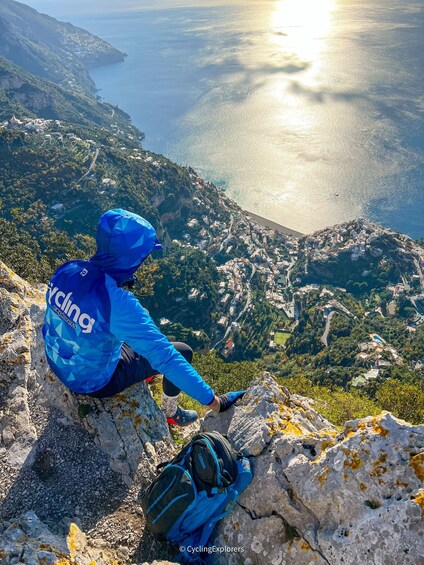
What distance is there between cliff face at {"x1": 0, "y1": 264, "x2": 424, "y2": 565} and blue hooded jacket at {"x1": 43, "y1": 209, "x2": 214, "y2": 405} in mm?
943

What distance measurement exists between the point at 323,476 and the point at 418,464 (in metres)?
0.73

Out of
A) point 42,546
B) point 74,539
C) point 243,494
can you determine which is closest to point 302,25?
point 243,494

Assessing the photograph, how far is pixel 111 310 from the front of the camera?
3244 millimetres

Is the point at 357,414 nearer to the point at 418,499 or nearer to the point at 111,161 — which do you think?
the point at 418,499

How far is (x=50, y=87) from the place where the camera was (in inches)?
4240

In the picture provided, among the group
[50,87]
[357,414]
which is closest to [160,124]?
[50,87]

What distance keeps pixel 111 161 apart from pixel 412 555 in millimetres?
67779

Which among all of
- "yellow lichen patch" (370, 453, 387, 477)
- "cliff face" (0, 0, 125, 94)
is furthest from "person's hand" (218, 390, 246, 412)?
"cliff face" (0, 0, 125, 94)

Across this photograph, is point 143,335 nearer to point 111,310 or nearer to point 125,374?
point 111,310

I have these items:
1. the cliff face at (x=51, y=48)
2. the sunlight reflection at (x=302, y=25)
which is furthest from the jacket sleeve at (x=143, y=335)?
the cliff face at (x=51, y=48)

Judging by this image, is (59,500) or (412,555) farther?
(59,500)

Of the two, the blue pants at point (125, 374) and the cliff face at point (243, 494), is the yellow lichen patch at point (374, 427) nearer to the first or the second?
the cliff face at point (243, 494)

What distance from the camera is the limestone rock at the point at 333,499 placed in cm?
305

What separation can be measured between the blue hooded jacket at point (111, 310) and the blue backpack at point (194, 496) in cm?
43
